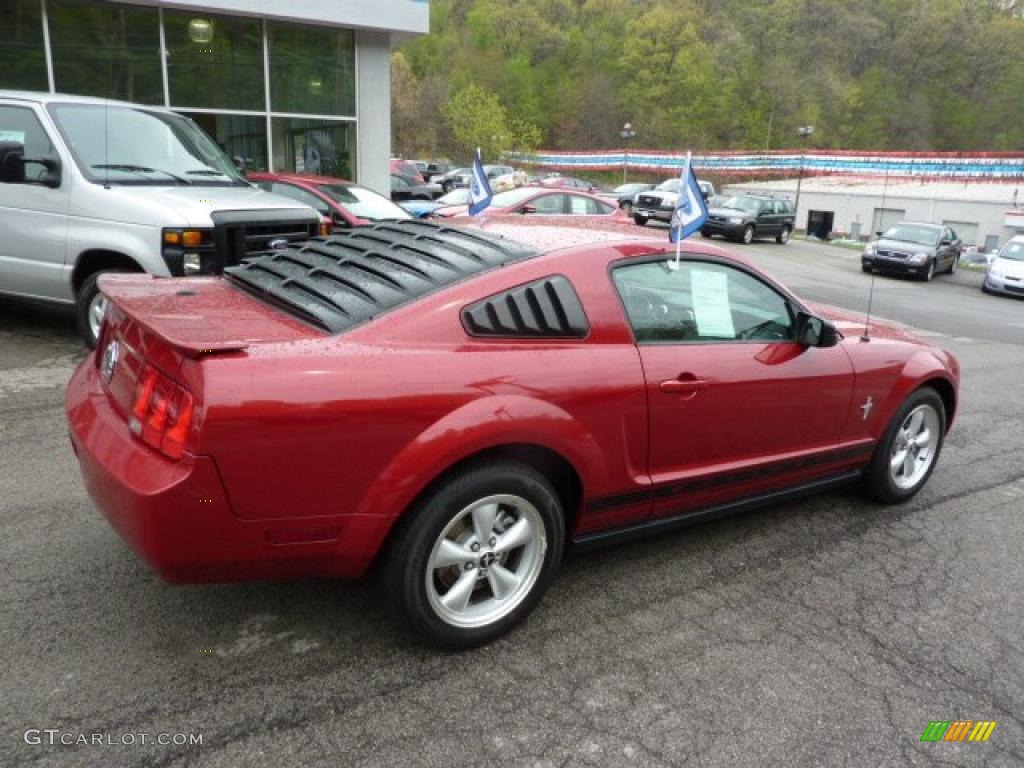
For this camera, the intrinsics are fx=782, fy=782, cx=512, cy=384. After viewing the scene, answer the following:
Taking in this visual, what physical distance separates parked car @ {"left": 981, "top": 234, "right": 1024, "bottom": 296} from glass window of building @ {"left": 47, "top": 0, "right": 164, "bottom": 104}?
758 inches

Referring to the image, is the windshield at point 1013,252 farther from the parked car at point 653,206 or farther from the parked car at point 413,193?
the parked car at point 413,193

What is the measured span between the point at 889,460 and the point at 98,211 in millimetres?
5698

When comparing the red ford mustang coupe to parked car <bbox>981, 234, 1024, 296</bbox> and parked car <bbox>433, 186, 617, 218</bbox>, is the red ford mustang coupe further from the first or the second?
parked car <bbox>981, 234, 1024, 296</bbox>

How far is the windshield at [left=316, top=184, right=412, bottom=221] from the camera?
33.1 feet

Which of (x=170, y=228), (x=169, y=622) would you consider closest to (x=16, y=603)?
(x=169, y=622)

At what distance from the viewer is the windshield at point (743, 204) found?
26.3 metres

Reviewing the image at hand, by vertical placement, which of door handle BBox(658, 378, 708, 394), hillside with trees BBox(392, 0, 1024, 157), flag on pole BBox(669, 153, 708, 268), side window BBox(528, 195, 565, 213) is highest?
hillside with trees BBox(392, 0, 1024, 157)

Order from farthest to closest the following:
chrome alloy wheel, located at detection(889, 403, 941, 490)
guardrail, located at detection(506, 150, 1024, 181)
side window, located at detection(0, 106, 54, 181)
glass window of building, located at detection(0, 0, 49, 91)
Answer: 1. guardrail, located at detection(506, 150, 1024, 181)
2. glass window of building, located at detection(0, 0, 49, 91)
3. side window, located at detection(0, 106, 54, 181)
4. chrome alloy wheel, located at detection(889, 403, 941, 490)

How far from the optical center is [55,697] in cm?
245

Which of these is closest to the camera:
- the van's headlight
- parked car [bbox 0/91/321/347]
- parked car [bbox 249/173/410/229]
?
Answer: the van's headlight

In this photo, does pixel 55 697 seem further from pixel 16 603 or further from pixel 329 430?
pixel 329 430

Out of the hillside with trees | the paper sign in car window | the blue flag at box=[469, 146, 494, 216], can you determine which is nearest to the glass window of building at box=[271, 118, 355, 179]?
the blue flag at box=[469, 146, 494, 216]

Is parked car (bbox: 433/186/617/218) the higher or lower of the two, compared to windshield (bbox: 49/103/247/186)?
lower

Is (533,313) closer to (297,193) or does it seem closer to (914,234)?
(297,193)
